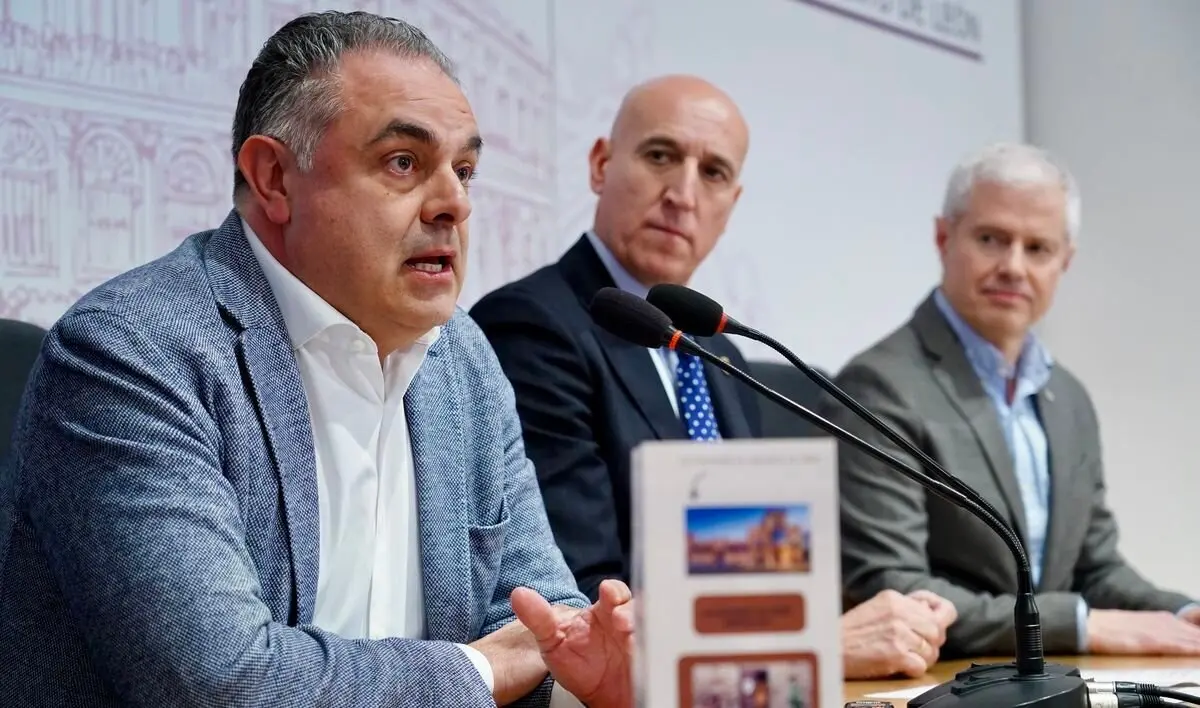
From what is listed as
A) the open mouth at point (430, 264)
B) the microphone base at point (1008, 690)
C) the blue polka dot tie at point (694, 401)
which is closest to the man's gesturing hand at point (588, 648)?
the microphone base at point (1008, 690)

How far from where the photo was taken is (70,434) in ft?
4.59

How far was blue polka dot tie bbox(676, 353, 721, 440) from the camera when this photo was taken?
8.31ft

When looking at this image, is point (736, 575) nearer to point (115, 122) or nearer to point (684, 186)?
point (115, 122)

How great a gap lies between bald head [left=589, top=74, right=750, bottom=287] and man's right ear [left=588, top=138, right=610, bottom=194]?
14 millimetres

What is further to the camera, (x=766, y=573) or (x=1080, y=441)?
(x=1080, y=441)

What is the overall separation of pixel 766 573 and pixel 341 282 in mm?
930

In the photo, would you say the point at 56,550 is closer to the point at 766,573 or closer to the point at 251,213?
the point at 251,213

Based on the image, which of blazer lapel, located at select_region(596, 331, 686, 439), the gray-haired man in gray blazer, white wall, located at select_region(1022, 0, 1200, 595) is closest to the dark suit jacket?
blazer lapel, located at select_region(596, 331, 686, 439)

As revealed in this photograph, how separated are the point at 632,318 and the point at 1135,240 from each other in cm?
362

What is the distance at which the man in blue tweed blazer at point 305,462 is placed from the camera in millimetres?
1349

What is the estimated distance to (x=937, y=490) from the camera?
4.54 feet

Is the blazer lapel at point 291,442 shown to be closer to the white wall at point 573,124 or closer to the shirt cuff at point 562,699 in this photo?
the shirt cuff at point 562,699

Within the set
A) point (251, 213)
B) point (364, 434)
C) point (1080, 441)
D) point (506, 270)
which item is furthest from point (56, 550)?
point (1080, 441)

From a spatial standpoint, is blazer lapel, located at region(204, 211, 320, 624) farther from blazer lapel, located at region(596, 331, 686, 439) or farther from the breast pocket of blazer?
blazer lapel, located at region(596, 331, 686, 439)
